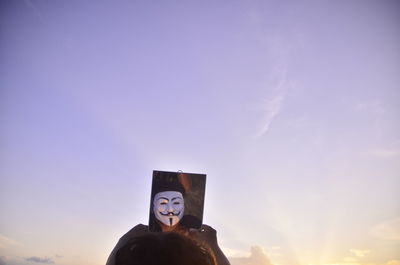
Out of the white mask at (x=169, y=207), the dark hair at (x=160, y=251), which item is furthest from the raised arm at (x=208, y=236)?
the dark hair at (x=160, y=251)

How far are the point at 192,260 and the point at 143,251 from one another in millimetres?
280

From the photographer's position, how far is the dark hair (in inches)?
68.4

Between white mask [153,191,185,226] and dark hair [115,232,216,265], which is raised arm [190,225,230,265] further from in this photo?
dark hair [115,232,216,265]

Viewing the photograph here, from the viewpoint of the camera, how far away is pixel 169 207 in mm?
12031

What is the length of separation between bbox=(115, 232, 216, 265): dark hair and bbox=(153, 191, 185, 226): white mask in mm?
10452

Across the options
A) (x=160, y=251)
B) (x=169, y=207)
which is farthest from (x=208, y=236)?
(x=160, y=251)

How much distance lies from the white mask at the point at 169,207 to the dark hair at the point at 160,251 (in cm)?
1045

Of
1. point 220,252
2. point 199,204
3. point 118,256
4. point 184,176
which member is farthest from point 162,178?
point 118,256

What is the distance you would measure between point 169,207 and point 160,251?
1055cm

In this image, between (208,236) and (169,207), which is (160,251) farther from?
(169,207)

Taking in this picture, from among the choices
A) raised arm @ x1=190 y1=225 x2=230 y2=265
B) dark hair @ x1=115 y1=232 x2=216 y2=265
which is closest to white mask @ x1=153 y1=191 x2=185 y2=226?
raised arm @ x1=190 y1=225 x2=230 y2=265

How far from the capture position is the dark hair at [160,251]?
5.70ft

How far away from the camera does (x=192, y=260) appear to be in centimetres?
176

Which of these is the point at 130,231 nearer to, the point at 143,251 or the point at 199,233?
the point at 199,233
